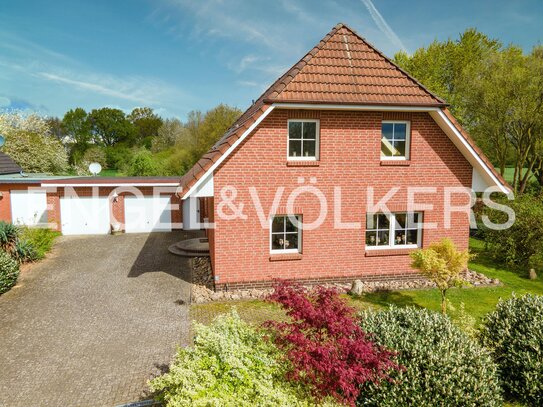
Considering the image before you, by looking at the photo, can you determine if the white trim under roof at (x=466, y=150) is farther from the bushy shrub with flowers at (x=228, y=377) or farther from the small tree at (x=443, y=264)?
the bushy shrub with flowers at (x=228, y=377)

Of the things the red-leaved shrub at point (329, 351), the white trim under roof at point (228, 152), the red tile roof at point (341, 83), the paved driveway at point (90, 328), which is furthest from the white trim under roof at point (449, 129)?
the paved driveway at point (90, 328)

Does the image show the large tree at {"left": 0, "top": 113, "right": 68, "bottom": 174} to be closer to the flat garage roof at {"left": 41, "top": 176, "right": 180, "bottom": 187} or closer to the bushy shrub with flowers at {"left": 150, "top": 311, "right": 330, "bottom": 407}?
the flat garage roof at {"left": 41, "top": 176, "right": 180, "bottom": 187}

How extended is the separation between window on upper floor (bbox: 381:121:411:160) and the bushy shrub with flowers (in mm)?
8169

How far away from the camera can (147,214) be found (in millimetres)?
21453

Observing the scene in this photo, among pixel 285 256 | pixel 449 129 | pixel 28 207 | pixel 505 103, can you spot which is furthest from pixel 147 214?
pixel 505 103

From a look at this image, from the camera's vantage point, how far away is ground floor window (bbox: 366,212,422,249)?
12086 millimetres

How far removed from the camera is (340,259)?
11.8 m

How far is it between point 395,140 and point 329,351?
863 cm

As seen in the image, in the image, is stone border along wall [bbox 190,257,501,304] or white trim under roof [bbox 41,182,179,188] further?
white trim under roof [bbox 41,182,179,188]

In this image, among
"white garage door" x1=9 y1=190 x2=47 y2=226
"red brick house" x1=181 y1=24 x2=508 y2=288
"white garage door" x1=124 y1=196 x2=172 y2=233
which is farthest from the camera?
"white garage door" x1=124 y1=196 x2=172 y2=233

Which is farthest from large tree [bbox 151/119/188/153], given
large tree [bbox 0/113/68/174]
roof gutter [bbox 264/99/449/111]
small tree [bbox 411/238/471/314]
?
small tree [bbox 411/238/471/314]

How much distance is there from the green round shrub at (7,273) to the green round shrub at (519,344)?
43.2ft

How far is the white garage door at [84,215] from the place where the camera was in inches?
803

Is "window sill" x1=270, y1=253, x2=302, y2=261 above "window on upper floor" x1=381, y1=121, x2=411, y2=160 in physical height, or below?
below
